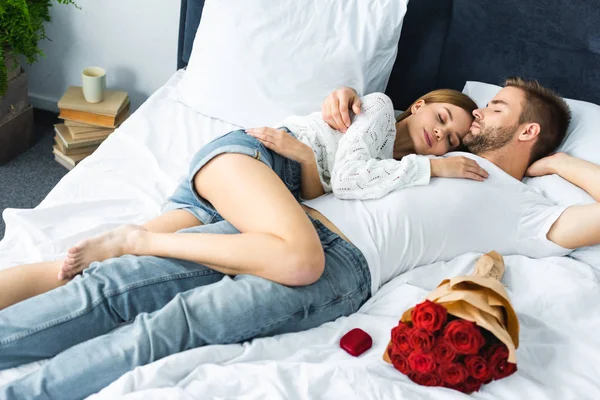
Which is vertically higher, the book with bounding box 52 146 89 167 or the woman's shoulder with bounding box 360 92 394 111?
the woman's shoulder with bounding box 360 92 394 111

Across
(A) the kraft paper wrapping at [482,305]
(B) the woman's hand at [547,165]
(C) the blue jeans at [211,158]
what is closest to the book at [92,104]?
(C) the blue jeans at [211,158]

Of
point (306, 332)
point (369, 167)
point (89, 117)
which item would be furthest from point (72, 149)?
point (306, 332)

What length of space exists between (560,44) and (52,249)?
1.57 meters

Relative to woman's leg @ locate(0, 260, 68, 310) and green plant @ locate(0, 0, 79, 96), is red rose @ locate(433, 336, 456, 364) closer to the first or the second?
woman's leg @ locate(0, 260, 68, 310)

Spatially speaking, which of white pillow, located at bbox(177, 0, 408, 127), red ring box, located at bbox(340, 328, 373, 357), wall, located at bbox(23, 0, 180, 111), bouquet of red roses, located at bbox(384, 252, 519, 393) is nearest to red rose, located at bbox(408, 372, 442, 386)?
bouquet of red roses, located at bbox(384, 252, 519, 393)

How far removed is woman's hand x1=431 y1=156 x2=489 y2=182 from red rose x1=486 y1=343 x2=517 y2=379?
1.78ft

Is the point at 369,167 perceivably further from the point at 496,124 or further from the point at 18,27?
the point at 18,27

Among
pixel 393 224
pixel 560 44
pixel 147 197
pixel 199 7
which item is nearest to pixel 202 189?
pixel 147 197

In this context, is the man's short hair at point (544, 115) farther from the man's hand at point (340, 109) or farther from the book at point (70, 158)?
the book at point (70, 158)

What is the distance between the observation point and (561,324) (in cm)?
136

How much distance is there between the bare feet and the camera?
1366 mm

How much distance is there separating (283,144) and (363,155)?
20 cm

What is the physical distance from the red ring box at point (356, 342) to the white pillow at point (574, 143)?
71 centimetres

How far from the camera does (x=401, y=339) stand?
3.85 feet
